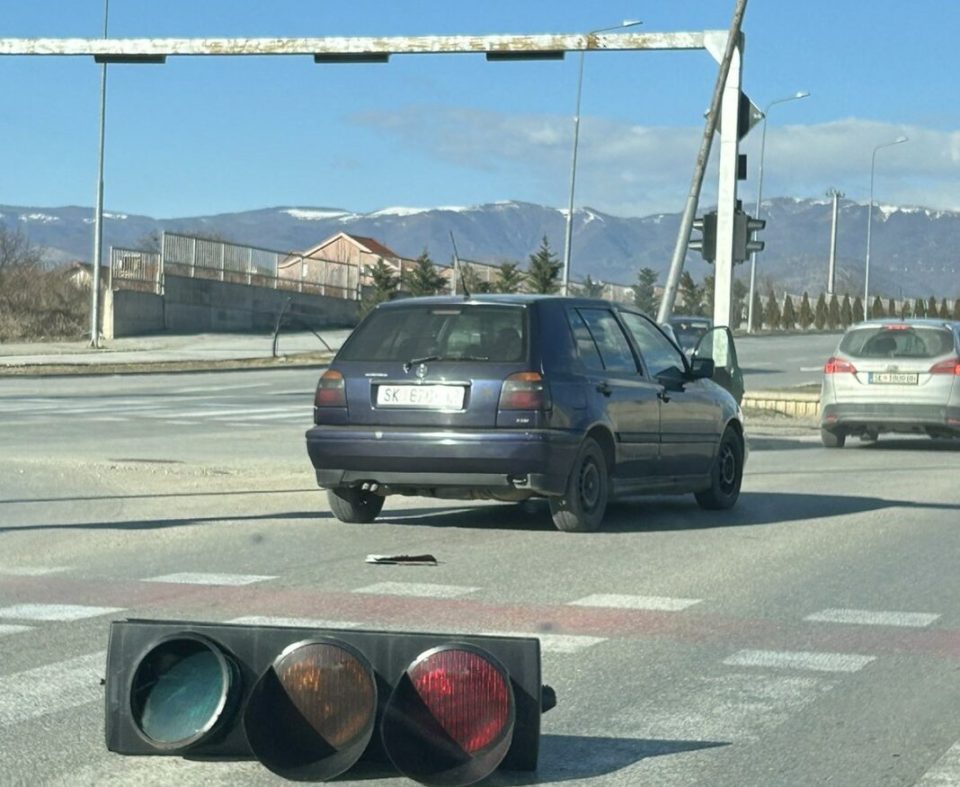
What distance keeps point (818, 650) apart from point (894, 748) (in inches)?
72.9

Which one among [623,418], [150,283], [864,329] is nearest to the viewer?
[623,418]

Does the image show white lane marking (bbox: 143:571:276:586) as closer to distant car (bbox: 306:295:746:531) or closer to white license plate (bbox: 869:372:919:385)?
distant car (bbox: 306:295:746:531)

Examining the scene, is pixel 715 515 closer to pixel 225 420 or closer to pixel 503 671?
pixel 503 671

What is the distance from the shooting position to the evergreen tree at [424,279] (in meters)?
72.8

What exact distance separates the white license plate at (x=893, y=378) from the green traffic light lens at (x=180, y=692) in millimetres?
18168

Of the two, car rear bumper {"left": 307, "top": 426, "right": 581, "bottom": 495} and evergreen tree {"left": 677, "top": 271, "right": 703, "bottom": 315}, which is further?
evergreen tree {"left": 677, "top": 271, "right": 703, "bottom": 315}

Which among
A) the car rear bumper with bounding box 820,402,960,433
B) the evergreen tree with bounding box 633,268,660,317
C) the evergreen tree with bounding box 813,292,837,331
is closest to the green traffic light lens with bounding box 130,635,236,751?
the car rear bumper with bounding box 820,402,960,433

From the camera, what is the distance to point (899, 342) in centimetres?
2306

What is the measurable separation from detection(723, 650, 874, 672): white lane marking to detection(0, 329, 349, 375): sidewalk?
116 ft

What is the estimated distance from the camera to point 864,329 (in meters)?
23.2

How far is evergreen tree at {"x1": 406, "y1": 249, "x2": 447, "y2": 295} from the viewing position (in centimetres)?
7275

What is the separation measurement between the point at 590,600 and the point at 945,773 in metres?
3.73

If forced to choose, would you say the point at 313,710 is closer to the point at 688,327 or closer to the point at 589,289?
the point at 688,327

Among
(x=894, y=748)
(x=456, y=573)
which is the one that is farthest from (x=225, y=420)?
(x=894, y=748)
